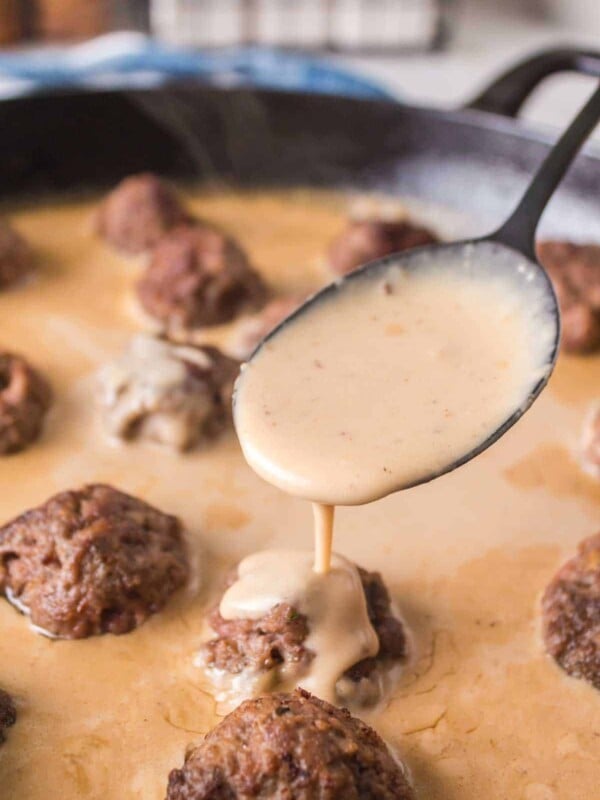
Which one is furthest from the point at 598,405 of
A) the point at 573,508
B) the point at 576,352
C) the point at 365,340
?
the point at 365,340

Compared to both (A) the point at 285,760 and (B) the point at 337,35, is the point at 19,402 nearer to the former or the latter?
(A) the point at 285,760

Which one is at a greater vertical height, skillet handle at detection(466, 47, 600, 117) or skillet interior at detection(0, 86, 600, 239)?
skillet handle at detection(466, 47, 600, 117)

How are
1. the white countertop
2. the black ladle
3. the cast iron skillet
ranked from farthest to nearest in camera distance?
the white countertop → the cast iron skillet → the black ladle

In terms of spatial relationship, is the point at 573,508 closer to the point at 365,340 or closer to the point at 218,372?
the point at 365,340

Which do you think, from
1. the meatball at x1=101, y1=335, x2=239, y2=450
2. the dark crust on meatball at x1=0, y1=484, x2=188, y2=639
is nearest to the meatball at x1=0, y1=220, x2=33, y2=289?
the meatball at x1=101, y1=335, x2=239, y2=450

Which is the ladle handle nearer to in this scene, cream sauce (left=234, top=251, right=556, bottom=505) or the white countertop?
cream sauce (left=234, top=251, right=556, bottom=505)

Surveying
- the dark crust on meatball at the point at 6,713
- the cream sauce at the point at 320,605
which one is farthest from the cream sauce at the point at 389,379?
the dark crust on meatball at the point at 6,713
